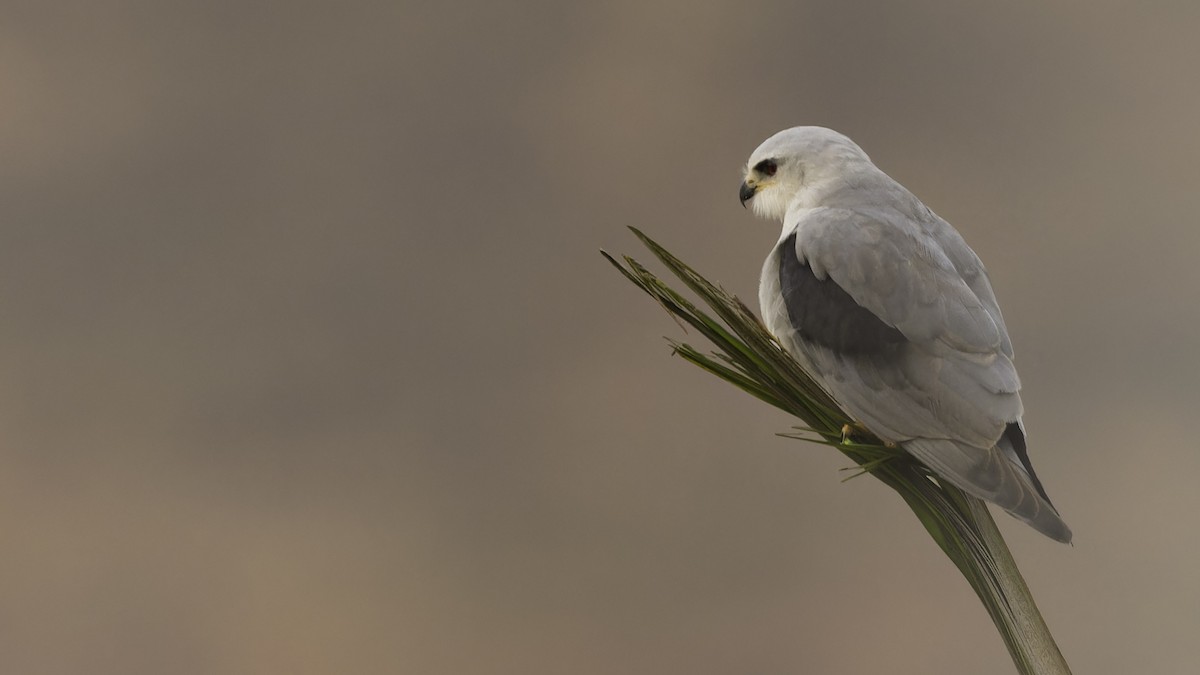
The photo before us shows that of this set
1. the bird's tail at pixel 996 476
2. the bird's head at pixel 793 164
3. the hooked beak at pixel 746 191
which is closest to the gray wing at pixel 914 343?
the bird's tail at pixel 996 476

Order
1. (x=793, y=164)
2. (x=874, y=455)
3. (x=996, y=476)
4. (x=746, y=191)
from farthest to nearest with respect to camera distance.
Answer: (x=746, y=191), (x=793, y=164), (x=874, y=455), (x=996, y=476)

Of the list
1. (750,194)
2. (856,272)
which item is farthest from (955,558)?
(750,194)

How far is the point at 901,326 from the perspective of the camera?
6.16 ft

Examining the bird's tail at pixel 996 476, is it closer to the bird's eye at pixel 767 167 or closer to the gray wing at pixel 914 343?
the gray wing at pixel 914 343

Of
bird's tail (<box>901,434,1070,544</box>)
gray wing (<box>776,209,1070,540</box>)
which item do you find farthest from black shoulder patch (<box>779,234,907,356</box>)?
bird's tail (<box>901,434,1070,544</box>)

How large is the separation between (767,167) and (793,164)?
0.27 ft

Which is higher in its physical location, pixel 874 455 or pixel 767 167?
pixel 767 167

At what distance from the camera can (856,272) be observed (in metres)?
1.92

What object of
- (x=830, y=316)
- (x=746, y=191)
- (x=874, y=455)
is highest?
(x=746, y=191)

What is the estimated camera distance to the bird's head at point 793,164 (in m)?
2.17

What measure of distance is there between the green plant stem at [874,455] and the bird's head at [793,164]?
1.47 ft

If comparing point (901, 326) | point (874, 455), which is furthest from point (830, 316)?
point (874, 455)

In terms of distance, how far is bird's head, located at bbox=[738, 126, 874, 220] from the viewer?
7.11 feet

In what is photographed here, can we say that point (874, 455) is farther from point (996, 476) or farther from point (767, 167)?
point (767, 167)
